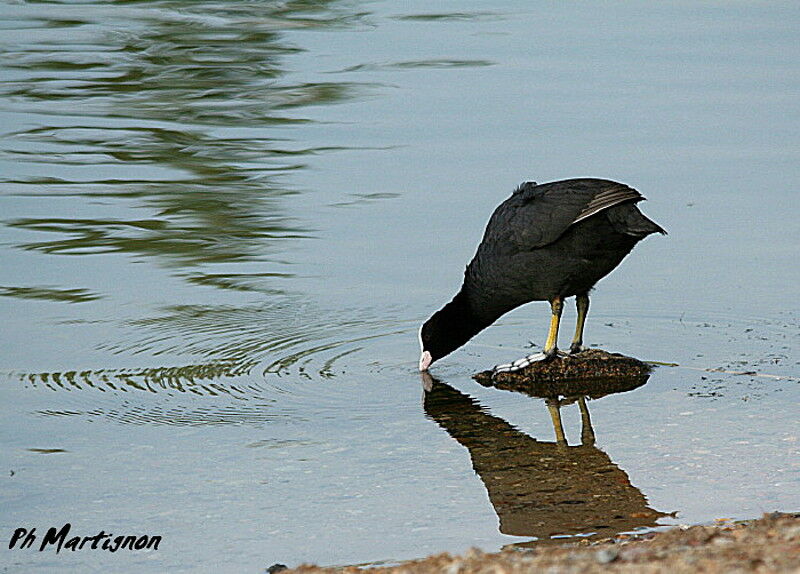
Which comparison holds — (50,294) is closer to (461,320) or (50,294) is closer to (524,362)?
(461,320)

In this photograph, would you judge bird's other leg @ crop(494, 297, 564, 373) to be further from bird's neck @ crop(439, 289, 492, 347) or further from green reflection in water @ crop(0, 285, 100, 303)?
green reflection in water @ crop(0, 285, 100, 303)

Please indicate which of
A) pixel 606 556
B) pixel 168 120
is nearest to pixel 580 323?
pixel 606 556

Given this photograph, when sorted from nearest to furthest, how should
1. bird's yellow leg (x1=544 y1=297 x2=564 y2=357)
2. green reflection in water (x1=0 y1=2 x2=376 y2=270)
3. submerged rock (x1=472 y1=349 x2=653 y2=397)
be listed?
1. submerged rock (x1=472 y1=349 x2=653 y2=397)
2. bird's yellow leg (x1=544 y1=297 x2=564 y2=357)
3. green reflection in water (x1=0 y1=2 x2=376 y2=270)

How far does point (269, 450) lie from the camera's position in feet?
17.6

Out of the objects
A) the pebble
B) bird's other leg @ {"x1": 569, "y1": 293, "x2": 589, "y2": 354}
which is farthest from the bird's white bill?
the pebble

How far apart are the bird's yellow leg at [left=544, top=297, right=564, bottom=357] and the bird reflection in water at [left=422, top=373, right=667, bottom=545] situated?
1.02 feet

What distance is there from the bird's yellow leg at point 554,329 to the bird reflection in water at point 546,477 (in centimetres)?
31

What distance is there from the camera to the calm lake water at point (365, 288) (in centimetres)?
488

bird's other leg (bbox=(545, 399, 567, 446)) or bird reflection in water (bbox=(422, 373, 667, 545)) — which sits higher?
bird reflection in water (bbox=(422, 373, 667, 545))

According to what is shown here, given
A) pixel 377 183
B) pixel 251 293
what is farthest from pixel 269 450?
pixel 377 183

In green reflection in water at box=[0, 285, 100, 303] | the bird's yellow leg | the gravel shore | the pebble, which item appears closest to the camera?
the gravel shore

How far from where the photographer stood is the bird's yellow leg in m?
6.35

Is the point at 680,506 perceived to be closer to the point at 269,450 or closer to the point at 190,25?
the point at 269,450

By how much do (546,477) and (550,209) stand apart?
1627 millimetres
